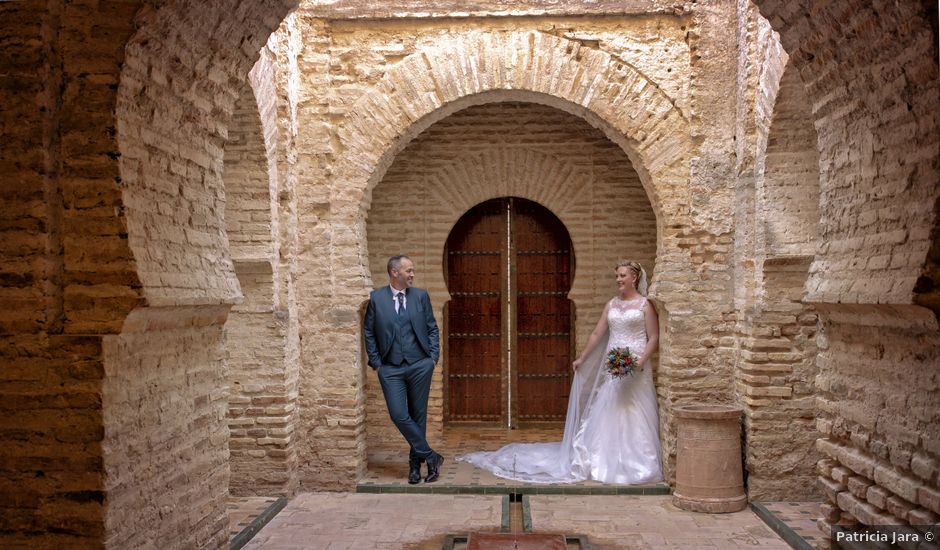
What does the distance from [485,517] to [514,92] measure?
3.66m

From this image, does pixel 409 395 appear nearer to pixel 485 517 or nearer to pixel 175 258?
pixel 485 517

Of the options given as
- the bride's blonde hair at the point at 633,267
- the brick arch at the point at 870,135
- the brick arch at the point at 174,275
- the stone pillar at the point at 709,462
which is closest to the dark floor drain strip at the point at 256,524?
the brick arch at the point at 174,275

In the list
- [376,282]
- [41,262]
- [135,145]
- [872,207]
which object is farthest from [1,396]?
[376,282]

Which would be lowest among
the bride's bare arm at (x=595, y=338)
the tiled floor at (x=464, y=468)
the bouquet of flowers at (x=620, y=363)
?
the tiled floor at (x=464, y=468)

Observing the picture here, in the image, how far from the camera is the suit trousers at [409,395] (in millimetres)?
7547

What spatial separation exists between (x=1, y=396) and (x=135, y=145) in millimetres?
1182

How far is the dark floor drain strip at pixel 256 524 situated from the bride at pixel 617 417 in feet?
6.63

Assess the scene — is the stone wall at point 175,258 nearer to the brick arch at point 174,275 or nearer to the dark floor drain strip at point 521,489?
the brick arch at point 174,275

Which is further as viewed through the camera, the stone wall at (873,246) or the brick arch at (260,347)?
the brick arch at (260,347)

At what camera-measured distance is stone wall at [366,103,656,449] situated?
973cm

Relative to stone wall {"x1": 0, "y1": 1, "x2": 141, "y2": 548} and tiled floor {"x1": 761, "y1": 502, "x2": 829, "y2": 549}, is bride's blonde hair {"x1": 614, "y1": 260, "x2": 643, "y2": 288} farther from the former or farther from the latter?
stone wall {"x1": 0, "y1": 1, "x2": 141, "y2": 548}

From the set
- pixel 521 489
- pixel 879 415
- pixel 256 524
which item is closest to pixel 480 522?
pixel 521 489

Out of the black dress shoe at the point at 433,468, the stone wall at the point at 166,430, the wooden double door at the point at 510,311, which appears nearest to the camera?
the stone wall at the point at 166,430

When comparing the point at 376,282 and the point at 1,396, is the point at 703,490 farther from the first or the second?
the point at 1,396
